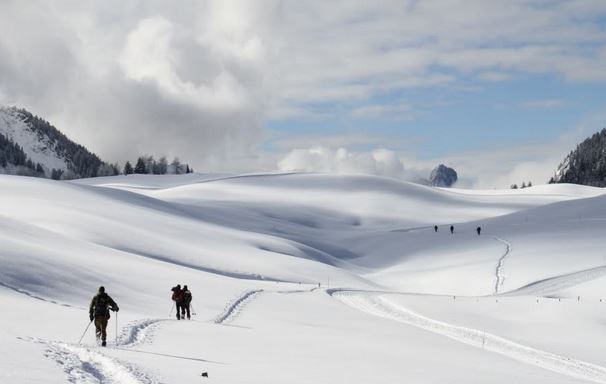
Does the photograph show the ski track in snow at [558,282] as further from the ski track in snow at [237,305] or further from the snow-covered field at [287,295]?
the ski track in snow at [237,305]

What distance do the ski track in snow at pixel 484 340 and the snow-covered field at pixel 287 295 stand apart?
0.48 feet

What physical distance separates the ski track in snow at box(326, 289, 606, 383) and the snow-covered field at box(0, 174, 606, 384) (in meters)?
0.15

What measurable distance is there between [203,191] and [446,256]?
6797cm

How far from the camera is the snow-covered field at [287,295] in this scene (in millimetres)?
18875

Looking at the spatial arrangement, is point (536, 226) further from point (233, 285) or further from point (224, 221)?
point (233, 285)

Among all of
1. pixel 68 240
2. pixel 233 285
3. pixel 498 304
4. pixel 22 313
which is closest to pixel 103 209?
pixel 68 240

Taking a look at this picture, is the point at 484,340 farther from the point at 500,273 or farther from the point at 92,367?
the point at 500,273

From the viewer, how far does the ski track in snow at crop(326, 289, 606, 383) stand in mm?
24719

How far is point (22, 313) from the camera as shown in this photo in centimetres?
2383

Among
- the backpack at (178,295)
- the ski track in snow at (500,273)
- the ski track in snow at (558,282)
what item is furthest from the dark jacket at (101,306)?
the ski track in snow at (500,273)

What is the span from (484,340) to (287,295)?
1397 cm

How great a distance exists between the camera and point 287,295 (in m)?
41.5

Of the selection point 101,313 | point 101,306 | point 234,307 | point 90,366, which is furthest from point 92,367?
point 234,307

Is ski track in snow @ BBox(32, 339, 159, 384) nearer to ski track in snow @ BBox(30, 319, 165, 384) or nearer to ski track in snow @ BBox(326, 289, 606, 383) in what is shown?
ski track in snow @ BBox(30, 319, 165, 384)
